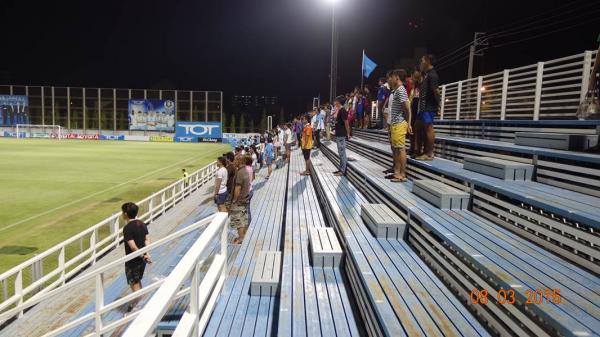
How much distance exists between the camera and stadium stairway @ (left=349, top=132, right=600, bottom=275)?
3266 mm

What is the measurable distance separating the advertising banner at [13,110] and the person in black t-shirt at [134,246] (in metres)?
73.8

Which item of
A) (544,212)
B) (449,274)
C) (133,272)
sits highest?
(544,212)

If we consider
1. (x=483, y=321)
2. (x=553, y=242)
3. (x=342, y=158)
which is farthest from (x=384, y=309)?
(x=342, y=158)

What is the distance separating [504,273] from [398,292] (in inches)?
34.9

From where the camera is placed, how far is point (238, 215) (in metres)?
8.46

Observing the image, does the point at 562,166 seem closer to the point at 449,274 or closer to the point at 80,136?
the point at 449,274

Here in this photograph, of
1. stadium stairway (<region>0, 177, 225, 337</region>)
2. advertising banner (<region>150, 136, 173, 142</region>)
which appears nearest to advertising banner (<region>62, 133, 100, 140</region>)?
advertising banner (<region>150, 136, 173, 142</region>)

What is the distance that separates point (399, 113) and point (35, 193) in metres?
18.5

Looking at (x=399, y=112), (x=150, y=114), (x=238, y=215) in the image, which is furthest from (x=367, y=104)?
(x=150, y=114)

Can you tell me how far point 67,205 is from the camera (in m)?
16.7

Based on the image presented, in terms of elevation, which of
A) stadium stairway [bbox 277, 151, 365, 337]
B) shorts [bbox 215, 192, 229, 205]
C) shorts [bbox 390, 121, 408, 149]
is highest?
shorts [bbox 390, 121, 408, 149]

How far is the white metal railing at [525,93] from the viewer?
25.4ft

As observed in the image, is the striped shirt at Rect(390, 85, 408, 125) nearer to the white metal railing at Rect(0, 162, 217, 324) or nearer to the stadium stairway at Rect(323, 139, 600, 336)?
the stadium stairway at Rect(323, 139, 600, 336)

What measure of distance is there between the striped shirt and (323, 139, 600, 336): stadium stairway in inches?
88.7
